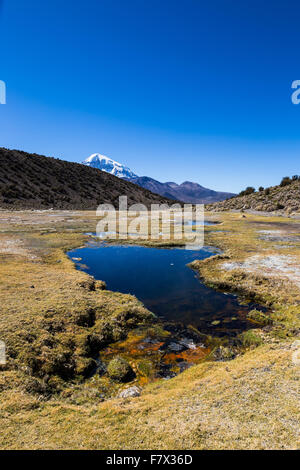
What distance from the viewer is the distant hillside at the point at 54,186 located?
301 feet

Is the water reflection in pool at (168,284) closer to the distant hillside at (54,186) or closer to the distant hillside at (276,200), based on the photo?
the distant hillside at (276,200)

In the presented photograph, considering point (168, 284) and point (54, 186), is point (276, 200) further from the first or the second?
point (54, 186)

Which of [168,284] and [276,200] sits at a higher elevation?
[276,200]

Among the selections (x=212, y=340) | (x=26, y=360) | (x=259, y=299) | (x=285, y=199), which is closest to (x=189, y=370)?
(x=212, y=340)

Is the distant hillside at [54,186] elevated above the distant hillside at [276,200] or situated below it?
above

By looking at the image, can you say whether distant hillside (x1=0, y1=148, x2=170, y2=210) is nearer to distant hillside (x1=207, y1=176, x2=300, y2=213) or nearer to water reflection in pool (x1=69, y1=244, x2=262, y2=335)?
distant hillside (x1=207, y1=176, x2=300, y2=213)

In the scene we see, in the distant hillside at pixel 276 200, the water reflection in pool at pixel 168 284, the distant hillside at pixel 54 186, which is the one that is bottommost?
the water reflection in pool at pixel 168 284

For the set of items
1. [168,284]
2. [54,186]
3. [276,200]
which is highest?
[54,186]

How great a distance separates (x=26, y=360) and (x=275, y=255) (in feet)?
78.4

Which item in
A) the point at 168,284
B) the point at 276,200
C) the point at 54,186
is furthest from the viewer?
the point at 54,186

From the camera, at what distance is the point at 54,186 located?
11181 centimetres

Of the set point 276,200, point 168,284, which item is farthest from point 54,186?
point 168,284

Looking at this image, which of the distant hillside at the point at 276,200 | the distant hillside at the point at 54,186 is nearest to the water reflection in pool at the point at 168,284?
the distant hillside at the point at 276,200

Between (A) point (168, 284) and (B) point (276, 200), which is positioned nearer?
(A) point (168, 284)
